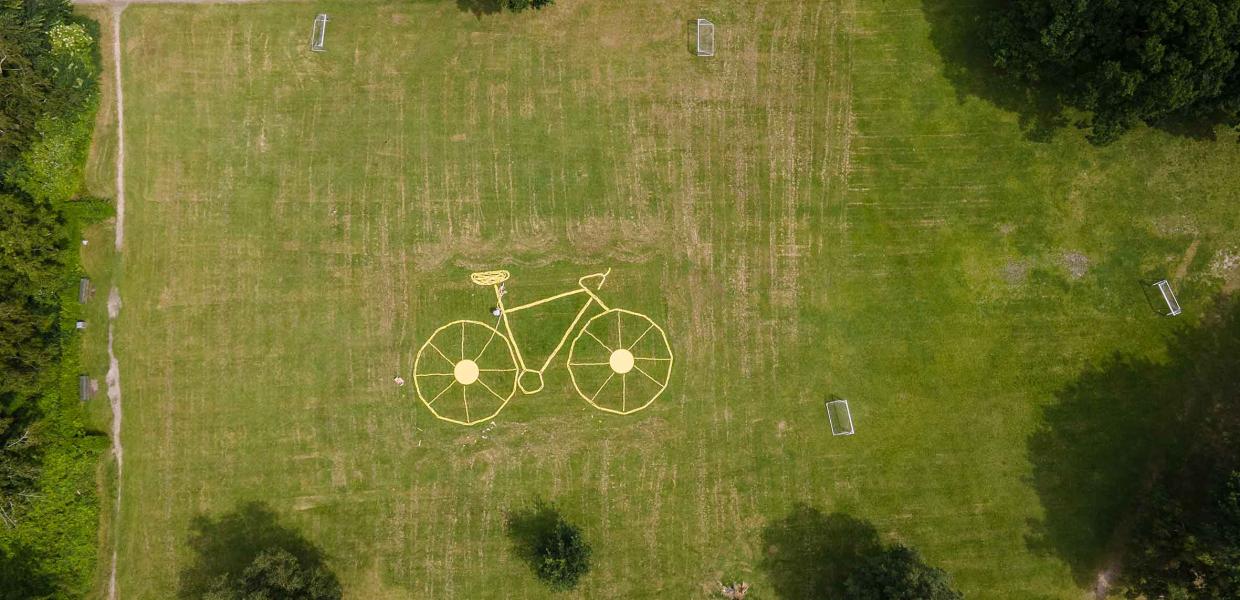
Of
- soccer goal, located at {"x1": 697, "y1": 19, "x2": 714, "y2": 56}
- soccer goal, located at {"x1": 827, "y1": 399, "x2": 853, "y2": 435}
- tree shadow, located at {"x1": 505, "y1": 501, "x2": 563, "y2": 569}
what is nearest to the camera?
tree shadow, located at {"x1": 505, "y1": 501, "x2": 563, "y2": 569}

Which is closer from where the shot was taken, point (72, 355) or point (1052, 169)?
point (72, 355)

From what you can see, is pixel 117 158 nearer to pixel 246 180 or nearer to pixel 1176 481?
pixel 246 180

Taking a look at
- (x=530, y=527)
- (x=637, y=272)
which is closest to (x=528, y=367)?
(x=637, y=272)

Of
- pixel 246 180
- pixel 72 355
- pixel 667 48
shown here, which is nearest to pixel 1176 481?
pixel 667 48

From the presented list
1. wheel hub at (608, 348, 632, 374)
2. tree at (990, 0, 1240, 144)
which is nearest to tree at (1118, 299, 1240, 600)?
tree at (990, 0, 1240, 144)

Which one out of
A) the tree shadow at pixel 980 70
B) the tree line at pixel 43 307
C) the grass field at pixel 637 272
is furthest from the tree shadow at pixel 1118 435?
the tree line at pixel 43 307

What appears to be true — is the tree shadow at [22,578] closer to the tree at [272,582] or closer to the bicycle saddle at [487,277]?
the tree at [272,582]

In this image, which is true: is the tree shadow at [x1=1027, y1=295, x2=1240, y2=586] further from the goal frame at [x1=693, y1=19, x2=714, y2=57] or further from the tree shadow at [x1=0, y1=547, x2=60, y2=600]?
the tree shadow at [x1=0, y1=547, x2=60, y2=600]
